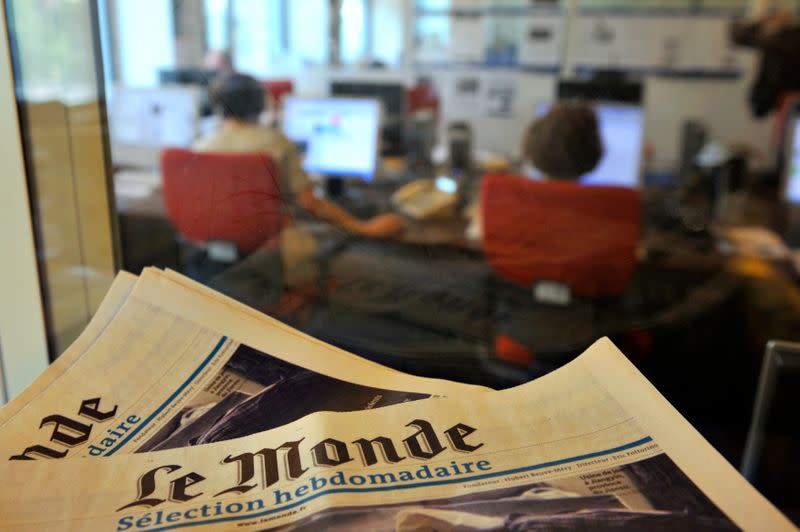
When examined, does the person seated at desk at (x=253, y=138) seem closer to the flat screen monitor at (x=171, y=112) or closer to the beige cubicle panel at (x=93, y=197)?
the beige cubicle panel at (x=93, y=197)

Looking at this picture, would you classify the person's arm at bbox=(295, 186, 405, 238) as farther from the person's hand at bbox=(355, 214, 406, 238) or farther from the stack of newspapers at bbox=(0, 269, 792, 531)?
the stack of newspapers at bbox=(0, 269, 792, 531)

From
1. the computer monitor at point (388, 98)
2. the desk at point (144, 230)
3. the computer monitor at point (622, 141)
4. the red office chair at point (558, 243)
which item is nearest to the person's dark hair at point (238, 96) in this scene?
the desk at point (144, 230)

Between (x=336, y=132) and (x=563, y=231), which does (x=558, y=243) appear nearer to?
(x=563, y=231)

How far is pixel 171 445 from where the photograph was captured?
491mm

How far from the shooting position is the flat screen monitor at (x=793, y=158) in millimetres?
2021

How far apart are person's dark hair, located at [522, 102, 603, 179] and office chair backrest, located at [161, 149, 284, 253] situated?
40.1 inches

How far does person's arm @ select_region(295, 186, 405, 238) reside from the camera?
1230 millimetres

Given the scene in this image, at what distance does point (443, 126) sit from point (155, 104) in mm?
1576

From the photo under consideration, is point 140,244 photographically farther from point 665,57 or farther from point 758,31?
point 665,57

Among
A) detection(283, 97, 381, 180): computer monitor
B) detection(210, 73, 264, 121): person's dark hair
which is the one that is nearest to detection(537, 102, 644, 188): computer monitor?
detection(283, 97, 381, 180): computer monitor

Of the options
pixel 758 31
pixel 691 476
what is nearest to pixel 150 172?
pixel 691 476

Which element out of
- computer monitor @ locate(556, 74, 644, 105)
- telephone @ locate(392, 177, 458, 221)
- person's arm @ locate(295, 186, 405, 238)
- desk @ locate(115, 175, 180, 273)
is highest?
computer monitor @ locate(556, 74, 644, 105)

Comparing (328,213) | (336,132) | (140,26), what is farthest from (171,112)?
(328,213)

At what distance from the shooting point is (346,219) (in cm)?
172
